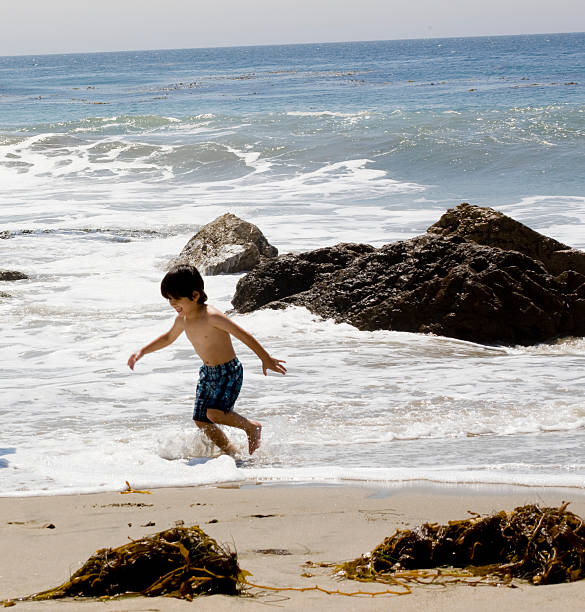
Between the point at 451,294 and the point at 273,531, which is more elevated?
the point at 451,294

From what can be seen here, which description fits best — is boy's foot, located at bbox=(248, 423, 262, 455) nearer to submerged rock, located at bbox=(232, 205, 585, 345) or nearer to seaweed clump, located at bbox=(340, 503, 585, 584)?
seaweed clump, located at bbox=(340, 503, 585, 584)

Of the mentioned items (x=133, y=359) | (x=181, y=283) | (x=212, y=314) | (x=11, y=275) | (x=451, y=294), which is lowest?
(x=11, y=275)

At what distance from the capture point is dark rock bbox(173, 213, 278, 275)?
11398mm

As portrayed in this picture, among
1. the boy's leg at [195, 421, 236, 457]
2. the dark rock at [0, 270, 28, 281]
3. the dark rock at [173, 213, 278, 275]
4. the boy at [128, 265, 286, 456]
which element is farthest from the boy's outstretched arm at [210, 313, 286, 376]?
the dark rock at [0, 270, 28, 281]

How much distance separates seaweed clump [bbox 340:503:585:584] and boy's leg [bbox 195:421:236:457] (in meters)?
2.14

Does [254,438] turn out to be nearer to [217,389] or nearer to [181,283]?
[217,389]

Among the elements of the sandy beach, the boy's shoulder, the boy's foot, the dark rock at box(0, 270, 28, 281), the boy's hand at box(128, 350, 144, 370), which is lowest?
the dark rock at box(0, 270, 28, 281)

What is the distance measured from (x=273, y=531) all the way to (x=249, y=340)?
63.4 inches

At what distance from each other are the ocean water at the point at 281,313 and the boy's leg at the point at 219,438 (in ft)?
0.37

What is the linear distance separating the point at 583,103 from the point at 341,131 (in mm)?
10049

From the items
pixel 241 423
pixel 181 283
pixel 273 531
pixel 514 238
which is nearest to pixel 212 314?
pixel 181 283

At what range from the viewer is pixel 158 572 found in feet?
8.64

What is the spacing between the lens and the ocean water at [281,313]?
4.78 meters

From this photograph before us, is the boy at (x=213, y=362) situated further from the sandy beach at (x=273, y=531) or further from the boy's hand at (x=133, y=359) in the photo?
the sandy beach at (x=273, y=531)
